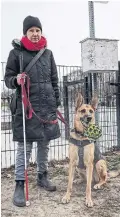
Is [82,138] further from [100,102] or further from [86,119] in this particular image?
[100,102]

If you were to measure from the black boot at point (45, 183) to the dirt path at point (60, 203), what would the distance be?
6 cm

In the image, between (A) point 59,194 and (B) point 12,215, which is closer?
(B) point 12,215

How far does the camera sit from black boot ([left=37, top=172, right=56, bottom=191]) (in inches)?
143

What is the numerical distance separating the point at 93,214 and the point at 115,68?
2.32 metres


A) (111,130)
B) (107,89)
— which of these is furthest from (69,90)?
(111,130)

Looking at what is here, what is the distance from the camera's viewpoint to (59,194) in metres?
3.51

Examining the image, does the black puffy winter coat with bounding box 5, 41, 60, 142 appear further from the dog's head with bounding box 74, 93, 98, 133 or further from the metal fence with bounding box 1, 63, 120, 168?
the metal fence with bounding box 1, 63, 120, 168

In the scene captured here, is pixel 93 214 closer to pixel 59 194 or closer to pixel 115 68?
pixel 59 194

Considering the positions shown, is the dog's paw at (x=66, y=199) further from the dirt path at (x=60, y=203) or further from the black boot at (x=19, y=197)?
the black boot at (x=19, y=197)

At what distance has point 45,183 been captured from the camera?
3691 millimetres

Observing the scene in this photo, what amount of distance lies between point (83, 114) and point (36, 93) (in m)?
0.59

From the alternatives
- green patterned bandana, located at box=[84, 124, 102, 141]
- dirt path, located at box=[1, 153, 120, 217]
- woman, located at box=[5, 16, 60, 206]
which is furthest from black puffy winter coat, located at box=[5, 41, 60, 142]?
dirt path, located at box=[1, 153, 120, 217]

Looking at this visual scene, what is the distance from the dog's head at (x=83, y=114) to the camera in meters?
3.30

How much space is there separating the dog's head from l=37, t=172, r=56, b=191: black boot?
0.82 metres
